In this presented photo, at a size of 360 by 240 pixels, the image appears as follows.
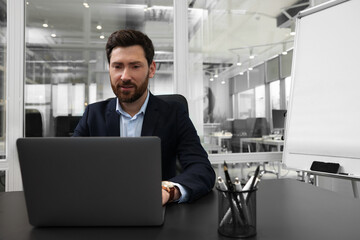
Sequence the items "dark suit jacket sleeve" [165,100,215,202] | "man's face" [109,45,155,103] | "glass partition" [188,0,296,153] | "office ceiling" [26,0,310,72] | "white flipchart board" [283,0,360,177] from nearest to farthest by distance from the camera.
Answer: "dark suit jacket sleeve" [165,100,215,202], "man's face" [109,45,155,103], "white flipchart board" [283,0,360,177], "office ceiling" [26,0,310,72], "glass partition" [188,0,296,153]

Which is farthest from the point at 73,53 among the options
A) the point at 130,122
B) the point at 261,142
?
the point at 261,142

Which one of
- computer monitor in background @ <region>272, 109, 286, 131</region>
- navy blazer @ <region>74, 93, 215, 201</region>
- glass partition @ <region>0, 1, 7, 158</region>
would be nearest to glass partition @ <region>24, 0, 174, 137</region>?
glass partition @ <region>0, 1, 7, 158</region>

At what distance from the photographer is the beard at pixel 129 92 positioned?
1.20 meters

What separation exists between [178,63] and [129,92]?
5.32 feet

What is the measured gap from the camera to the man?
3.94ft

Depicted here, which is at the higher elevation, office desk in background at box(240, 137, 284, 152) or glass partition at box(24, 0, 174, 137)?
glass partition at box(24, 0, 174, 137)

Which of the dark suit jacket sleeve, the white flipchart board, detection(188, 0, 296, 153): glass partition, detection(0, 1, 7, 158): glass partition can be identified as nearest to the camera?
the dark suit jacket sleeve

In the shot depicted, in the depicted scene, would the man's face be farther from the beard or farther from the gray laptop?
the gray laptop

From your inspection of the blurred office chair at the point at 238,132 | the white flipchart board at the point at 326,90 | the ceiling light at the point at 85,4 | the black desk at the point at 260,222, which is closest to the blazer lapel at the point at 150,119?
the black desk at the point at 260,222

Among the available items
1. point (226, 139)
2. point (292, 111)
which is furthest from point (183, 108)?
point (226, 139)

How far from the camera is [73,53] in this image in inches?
107

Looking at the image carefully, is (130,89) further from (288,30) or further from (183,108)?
(288,30)

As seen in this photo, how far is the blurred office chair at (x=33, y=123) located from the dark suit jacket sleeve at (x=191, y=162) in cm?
176

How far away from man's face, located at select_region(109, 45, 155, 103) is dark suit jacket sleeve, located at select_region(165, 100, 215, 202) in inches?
10.1
